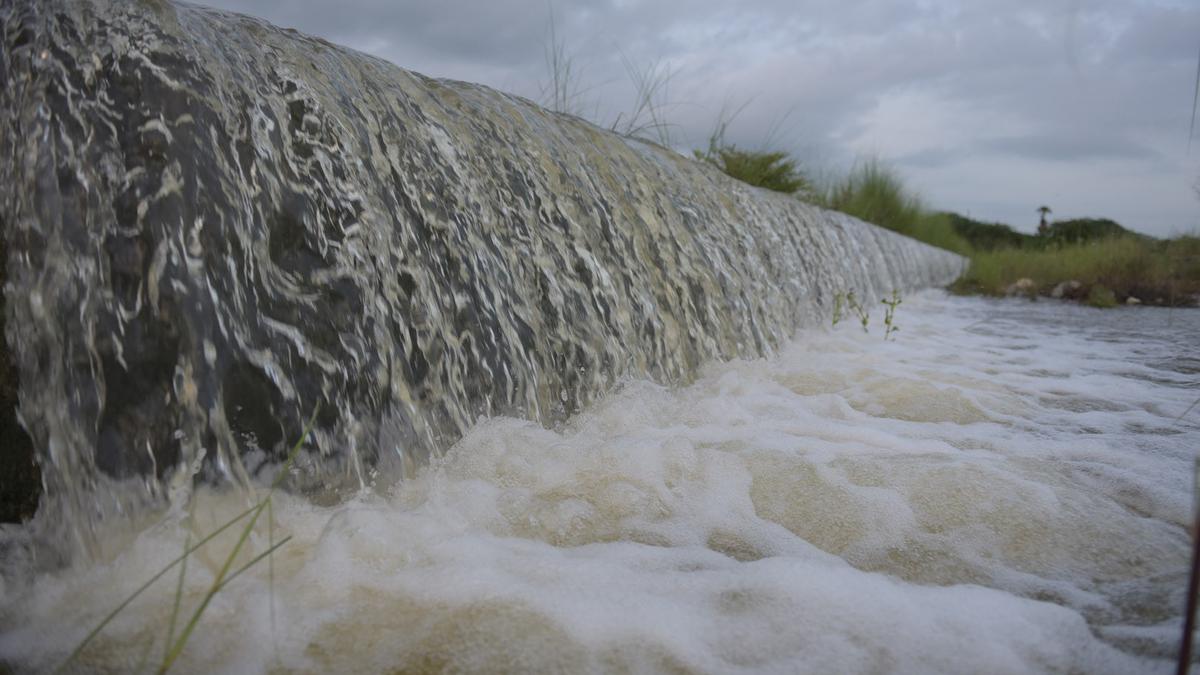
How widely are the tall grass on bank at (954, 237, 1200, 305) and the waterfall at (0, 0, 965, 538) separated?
723cm

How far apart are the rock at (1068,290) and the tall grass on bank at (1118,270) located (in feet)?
0.27

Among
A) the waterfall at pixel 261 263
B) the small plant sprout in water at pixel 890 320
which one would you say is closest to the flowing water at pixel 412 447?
the waterfall at pixel 261 263

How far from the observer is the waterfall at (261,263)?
52.5 inches

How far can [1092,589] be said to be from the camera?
1247 mm

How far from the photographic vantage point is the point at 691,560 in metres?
1.34

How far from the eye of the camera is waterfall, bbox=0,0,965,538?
1334mm

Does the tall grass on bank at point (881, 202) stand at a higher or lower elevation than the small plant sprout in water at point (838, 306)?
higher

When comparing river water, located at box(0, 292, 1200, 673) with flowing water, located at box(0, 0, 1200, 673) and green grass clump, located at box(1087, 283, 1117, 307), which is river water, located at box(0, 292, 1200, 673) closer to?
flowing water, located at box(0, 0, 1200, 673)

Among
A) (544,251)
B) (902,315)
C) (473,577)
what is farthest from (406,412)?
(902,315)

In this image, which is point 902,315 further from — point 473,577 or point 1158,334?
point 473,577

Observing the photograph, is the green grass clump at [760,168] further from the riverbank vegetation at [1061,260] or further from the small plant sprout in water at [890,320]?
the small plant sprout in water at [890,320]

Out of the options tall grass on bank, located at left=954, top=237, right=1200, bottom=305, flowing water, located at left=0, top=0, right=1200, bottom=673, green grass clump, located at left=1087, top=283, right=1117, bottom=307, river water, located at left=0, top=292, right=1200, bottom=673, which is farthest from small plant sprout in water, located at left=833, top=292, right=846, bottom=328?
tall grass on bank, located at left=954, top=237, right=1200, bottom=305

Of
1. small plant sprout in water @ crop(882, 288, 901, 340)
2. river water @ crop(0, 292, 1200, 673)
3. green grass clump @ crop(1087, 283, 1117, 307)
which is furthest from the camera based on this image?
green grass clump @ crop(1087, 283, 1117, 307)

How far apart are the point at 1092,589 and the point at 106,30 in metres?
2.22
